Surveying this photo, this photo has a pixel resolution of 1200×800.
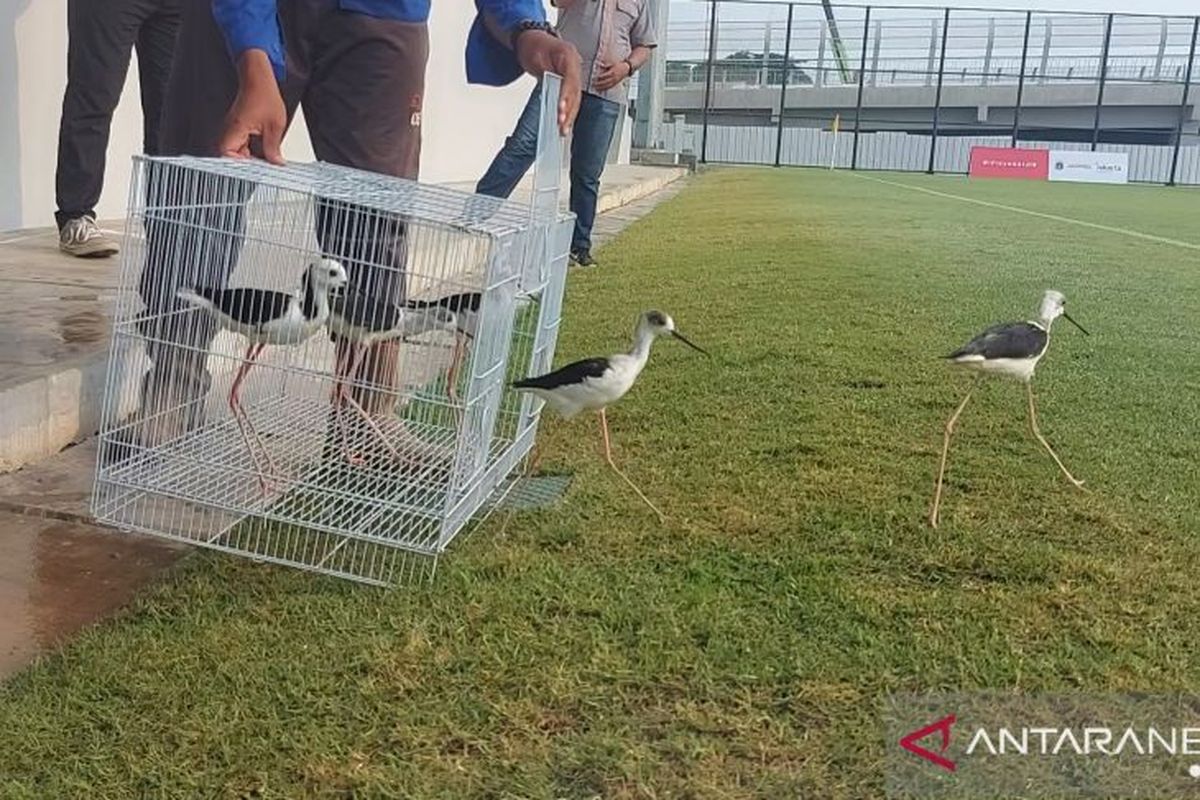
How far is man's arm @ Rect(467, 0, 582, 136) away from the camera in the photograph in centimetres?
257

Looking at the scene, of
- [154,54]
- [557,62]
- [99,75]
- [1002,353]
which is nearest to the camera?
[1002,353]

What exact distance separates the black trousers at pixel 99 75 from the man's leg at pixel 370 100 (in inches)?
71.8

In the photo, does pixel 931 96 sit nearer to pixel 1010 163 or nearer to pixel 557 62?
pixel 1010 163

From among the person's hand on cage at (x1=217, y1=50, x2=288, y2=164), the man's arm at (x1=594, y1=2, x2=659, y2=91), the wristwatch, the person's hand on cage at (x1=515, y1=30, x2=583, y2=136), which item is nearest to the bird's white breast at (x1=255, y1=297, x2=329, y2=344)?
the person's hand on cage at (x1=217, y1=50, x2=288, y2=164)

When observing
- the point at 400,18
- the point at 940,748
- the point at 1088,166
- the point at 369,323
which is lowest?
the point at 940,748

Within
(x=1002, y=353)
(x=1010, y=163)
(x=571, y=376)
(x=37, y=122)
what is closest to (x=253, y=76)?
(x=571, y=376)

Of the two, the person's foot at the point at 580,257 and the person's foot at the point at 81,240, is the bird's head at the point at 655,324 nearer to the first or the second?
the person's foot at the point at 81,240

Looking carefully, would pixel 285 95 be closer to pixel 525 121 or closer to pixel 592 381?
pixel 592 381

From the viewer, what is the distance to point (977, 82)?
128 feet

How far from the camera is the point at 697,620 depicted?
195 cm

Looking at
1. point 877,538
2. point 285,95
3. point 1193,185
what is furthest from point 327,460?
point 1193,185

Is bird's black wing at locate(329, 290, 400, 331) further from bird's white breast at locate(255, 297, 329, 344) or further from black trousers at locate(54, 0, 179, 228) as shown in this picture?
black trousers at locate(54, 0, 179, 228)

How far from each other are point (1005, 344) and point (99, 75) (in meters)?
3.49

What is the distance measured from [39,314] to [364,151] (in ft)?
4.52
